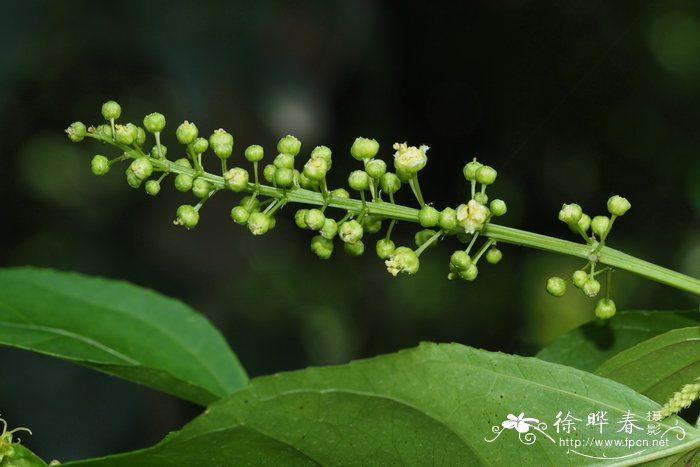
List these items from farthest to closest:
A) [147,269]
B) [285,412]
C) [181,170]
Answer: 1. [147,269]
2. [181,170]
3. [285,412]

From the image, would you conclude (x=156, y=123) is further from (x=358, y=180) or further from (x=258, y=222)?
(x=358, y=180)

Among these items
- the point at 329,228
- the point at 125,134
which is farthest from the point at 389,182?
the point at 125,134

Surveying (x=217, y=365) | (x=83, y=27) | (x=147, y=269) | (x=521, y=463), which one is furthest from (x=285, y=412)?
(x=147, y=269)

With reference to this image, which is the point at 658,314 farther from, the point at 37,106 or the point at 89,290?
the point at 37,106

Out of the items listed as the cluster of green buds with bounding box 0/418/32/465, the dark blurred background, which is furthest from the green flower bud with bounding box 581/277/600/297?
the dark blurred background

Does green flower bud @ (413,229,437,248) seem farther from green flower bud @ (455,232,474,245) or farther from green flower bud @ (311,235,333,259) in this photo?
green flower bud @ (311,235,333,259)

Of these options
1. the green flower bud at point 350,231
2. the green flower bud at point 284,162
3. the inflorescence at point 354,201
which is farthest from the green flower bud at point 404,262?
the green flower bud at point 284,162

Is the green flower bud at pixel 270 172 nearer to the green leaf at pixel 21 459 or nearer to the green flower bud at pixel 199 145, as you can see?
the green flower bud at pixel 199 145
